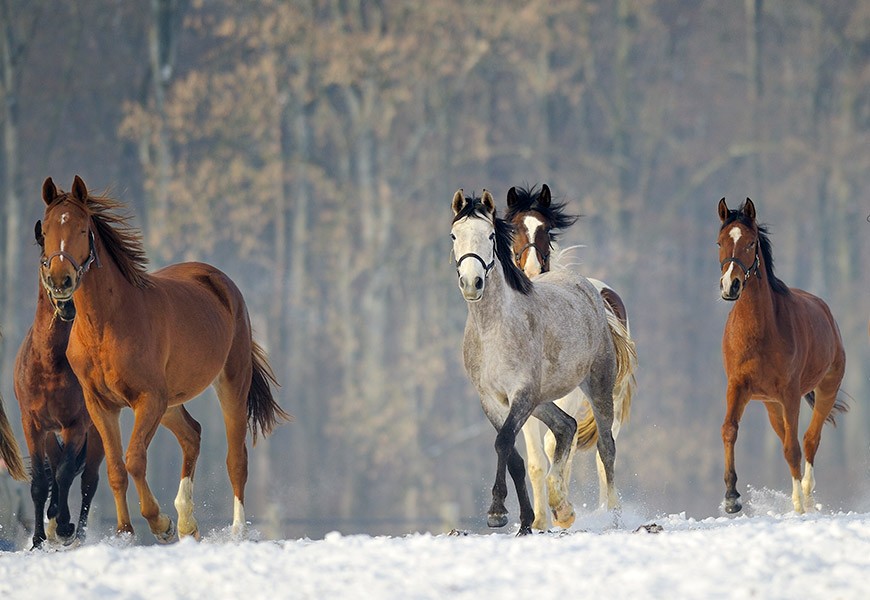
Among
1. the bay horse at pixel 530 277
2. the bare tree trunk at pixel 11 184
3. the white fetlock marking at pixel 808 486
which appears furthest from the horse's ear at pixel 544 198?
the bare tree trunk at pixel 11 184

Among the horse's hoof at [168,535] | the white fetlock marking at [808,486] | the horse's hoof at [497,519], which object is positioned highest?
the horse's hoof at [497,519]

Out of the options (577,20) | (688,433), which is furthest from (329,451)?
(577,20)

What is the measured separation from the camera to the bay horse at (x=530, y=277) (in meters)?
10.7

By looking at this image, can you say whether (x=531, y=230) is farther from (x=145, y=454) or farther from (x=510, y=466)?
(x=145, y=454)

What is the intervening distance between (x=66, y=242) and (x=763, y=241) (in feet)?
17.6

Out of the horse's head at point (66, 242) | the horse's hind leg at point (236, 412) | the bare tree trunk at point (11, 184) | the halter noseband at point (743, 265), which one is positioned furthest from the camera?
the bare tree trunk at point (11, 184)

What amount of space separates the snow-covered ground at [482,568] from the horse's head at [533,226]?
3.58m

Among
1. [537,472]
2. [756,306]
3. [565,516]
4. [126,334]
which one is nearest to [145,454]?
[126,334]

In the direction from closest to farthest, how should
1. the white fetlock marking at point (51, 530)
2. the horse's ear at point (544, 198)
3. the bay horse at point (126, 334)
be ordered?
the bay horse at point (126, 334) → the white fetlock marking at point (51, 530) → the horse's ear at point (544, 198)

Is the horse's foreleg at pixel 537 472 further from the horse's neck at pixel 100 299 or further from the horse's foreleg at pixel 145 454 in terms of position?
the horse's neck at pixel 100 299

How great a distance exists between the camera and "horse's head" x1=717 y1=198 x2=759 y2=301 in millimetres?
11039

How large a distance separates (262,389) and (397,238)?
25.2m

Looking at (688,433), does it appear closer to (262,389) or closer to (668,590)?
(262,389)

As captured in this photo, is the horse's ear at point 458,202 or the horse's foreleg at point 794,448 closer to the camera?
the horse's ear at point 458,202
